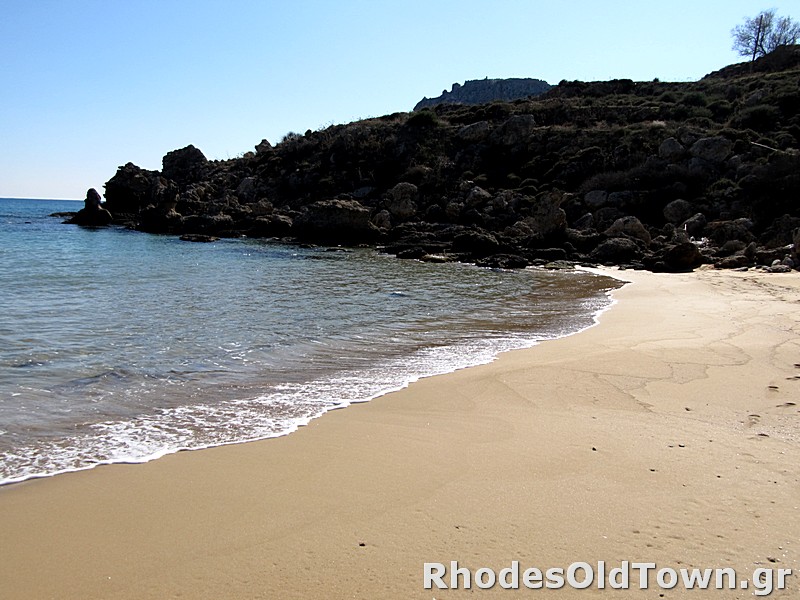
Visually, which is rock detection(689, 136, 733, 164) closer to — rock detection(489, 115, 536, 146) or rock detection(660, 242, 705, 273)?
rock detection(489, 115, 536, 146)

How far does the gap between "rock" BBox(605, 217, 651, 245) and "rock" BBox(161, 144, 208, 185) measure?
44.3 meters

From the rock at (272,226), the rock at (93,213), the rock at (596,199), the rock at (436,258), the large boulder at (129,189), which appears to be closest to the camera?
the rock at (436,258)

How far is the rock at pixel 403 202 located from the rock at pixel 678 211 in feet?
49.6

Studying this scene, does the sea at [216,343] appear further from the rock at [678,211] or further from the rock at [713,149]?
the rock at [713,149]

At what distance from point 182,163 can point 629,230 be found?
4771 cm

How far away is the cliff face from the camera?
4188 inches

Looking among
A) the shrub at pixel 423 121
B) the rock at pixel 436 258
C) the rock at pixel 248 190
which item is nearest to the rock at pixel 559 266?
the rock at pixel 436 258

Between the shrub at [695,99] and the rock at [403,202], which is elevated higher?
the shrub at [695,99]

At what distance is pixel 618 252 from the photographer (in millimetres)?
24125

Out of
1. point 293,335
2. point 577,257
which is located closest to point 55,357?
point 293,335

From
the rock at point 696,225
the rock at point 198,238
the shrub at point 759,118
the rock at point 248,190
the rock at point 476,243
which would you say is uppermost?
the shrub at point 759,118

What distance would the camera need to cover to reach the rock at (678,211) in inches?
1102

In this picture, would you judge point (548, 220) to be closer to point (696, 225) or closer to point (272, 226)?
point (696, 225)

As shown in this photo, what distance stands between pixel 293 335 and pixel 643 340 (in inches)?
219
